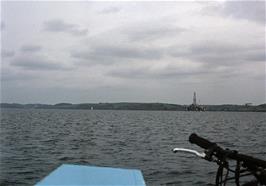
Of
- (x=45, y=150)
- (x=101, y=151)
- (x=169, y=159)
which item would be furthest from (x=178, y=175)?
(x=45, y=150)

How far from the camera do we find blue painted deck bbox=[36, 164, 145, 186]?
144 inches

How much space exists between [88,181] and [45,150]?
22.3 m

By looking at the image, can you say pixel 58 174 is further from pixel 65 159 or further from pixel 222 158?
pixel 65 159

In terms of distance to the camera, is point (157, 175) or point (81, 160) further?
point (81, 160)

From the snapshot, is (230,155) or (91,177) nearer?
(230,155)

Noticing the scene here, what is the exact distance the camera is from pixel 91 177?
3867mm

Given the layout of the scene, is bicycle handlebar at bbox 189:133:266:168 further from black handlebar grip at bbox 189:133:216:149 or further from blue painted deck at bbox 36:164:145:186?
blue painted deck at bbox 36:164:145:186

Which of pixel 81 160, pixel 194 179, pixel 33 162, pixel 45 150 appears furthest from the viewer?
pixel 45 150

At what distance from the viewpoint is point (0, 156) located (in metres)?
21.9

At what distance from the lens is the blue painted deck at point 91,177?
366 cm

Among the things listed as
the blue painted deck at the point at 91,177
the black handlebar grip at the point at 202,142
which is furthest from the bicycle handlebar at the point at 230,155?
the blue painted deck at the point at 91,177

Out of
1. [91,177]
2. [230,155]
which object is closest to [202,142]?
[230,155]

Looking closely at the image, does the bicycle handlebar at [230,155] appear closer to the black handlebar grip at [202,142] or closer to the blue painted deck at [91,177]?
the black handlebar grip at [202,142]

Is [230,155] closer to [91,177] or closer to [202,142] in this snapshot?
[202,142]
